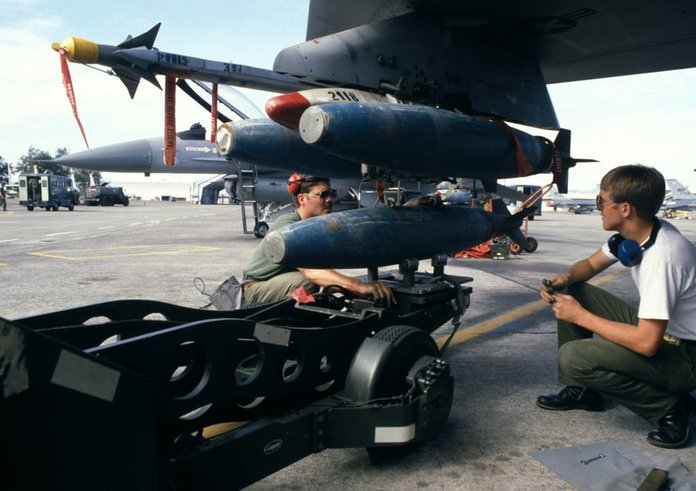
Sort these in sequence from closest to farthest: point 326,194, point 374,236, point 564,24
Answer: point 374,236
point 326,194
point 564,24

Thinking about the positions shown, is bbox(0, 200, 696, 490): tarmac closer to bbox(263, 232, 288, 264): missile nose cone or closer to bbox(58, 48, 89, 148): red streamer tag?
bbox(263, 232, 288, 264): missile nose cone

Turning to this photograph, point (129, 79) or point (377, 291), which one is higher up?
point (129, 79)

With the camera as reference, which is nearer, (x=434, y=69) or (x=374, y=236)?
(x=374, y=236)

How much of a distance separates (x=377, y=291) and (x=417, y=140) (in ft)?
4.04

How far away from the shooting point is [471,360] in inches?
167

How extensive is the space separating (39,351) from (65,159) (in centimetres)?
1858

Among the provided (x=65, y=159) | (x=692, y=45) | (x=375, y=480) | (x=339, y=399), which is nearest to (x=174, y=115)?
(x=339, y=399)

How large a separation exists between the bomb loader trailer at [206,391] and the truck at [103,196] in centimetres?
5246

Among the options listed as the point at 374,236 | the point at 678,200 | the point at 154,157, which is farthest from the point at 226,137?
the point at 678,200

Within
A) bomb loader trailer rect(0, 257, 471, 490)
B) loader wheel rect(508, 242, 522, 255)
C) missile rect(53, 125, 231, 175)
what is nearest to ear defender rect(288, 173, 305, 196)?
bomb loader trailer rect(0, 257, 471, 490)

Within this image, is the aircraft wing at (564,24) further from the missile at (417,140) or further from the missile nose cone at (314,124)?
the missile nose cone at (314,124)

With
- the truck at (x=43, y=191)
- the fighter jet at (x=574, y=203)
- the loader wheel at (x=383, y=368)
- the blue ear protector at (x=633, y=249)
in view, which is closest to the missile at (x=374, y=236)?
the loader wheel at (x=383, y=368)

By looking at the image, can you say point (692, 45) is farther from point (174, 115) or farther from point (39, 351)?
point (39, 351)

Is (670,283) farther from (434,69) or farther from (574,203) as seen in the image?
(574,203)
